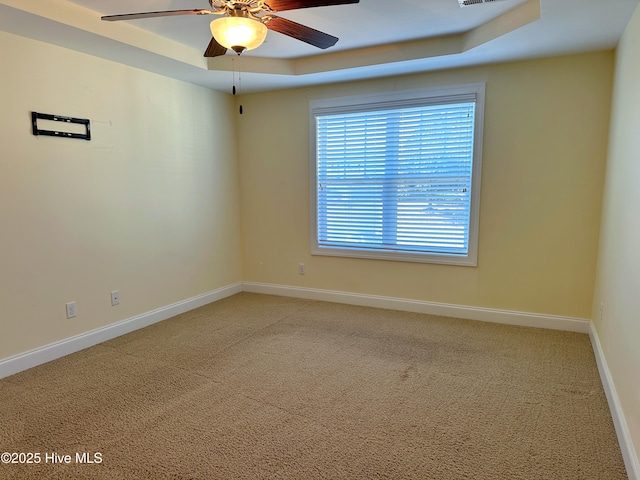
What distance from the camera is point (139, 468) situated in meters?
1.85

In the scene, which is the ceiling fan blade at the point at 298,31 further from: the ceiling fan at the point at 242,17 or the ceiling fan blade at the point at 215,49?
the ceiling fan blade at the point at 215,49

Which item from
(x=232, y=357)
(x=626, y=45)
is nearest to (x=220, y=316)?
(x=232, y=357)

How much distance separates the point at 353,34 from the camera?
318 cm

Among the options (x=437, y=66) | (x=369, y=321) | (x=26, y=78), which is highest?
(x=437, y=66)

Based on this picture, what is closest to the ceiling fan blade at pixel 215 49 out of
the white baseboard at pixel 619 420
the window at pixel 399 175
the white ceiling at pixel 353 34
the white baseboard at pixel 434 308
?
the white ceiling at pixel 353 34

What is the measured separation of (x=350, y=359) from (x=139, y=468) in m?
1.61

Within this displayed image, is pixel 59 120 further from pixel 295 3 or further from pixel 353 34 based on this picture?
pixel 353 34

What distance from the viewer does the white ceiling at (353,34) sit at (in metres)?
2.53

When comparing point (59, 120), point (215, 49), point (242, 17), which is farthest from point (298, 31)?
point (59, 120)

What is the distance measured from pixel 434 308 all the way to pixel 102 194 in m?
3.33

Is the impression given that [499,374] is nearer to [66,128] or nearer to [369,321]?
[369,321]

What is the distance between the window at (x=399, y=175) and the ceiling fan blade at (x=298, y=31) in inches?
69.4

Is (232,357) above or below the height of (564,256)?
below

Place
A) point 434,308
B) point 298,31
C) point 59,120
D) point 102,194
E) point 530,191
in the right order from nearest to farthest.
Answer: point 298,31
point 59,120
point 102,194
point 530,191
point 434,308
